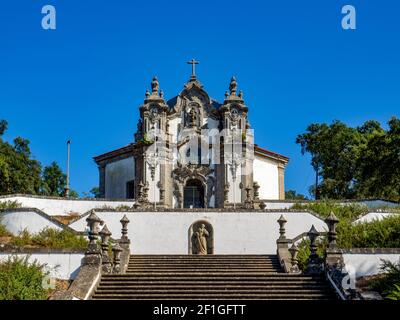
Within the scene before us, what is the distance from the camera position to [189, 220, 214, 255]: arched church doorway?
3022cm

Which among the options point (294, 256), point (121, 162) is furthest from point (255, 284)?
point (121, 162)

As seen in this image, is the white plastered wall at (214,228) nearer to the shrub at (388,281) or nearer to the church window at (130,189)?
the shrub at (388,281)

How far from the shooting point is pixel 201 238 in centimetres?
3030

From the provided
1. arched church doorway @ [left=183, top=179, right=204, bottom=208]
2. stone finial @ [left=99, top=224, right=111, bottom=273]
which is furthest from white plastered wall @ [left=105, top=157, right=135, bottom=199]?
stone finial @ [left=99, top=224, right=111, bottom=273]

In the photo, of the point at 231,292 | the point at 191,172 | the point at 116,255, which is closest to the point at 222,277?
→ the point at 231,292

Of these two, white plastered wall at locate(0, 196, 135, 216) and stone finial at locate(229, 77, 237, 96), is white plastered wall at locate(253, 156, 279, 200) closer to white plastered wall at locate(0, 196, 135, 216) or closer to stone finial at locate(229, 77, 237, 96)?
stone finial at locate(229, 77, 237, 96)

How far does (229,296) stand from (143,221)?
Result: 1328cm

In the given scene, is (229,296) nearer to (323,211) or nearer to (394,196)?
(323,211)

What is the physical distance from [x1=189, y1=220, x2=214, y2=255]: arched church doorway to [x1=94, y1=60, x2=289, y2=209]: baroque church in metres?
10.2

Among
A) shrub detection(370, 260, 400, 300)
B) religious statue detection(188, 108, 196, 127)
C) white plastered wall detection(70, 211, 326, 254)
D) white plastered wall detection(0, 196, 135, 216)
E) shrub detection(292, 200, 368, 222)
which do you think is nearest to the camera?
shrub detection(370, 260, 400, 300)

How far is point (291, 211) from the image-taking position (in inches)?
1254

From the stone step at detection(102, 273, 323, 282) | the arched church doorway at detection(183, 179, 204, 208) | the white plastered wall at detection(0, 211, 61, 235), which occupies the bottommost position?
the stone step at detection(102, 273, 323, 282)

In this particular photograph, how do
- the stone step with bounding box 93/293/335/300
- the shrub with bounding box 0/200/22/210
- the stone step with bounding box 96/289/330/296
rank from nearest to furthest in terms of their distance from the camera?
the stone step with bounding box 93/293/335/300, the stone step with bounding box 96/289/330/296, the shrub with bounding box 0/200/22/210
